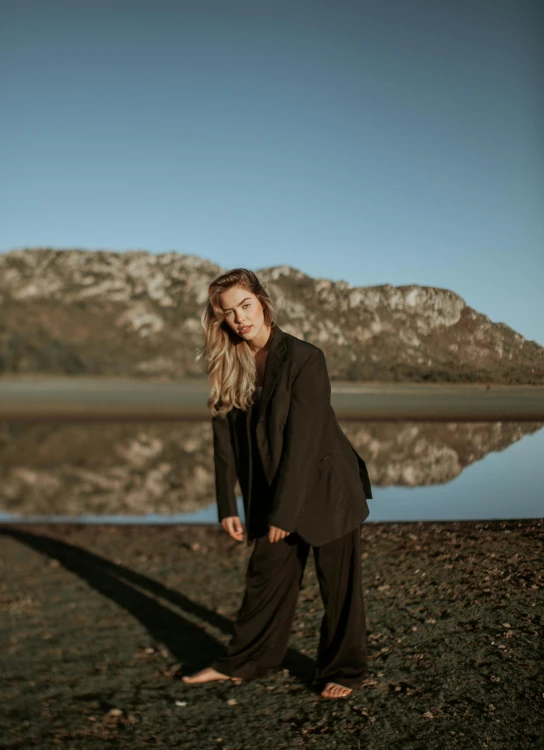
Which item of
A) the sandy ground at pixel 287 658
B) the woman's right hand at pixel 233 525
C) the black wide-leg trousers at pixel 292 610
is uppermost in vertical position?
the woman's right hand at pixel 233 525

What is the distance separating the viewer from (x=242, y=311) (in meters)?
2.50

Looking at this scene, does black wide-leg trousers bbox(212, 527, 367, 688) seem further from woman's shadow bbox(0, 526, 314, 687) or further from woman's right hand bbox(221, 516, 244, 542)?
woman's shadow bbox(0, 526, 314, 687)

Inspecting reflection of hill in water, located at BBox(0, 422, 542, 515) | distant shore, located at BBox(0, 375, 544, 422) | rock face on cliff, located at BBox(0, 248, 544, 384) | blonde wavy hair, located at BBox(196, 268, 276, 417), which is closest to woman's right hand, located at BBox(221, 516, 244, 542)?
blonde wavy hair, located at BBox(196, 268, 276, 417)

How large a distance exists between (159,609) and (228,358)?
1.88 m

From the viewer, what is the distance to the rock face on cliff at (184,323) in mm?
5949

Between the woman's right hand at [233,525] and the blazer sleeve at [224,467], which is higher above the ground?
the blazer sleeve at [224,467]

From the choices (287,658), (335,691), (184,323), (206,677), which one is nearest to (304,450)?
(335,691)

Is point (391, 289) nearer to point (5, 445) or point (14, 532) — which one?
point (14, 532)

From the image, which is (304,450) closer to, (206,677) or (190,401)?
(206,677)

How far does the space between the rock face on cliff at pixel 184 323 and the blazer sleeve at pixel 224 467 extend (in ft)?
10.6

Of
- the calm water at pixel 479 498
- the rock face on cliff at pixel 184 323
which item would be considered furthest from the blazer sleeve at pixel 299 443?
the calm water at pixel 479 498

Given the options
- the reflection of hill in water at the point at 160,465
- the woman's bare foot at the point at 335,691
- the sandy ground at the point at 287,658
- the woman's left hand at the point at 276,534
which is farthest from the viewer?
the reflection of hill in water at the point at 160,465

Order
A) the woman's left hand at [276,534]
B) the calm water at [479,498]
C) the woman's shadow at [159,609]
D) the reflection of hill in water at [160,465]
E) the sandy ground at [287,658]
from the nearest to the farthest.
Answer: the sandy ground at [287,658]
the woman's left hand at [276,534]
the woman's shadow at [159,609]
the calm water at [479,498]
the reflection of hill in water at [160,465]

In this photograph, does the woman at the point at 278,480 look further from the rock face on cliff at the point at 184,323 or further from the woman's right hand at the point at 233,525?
the rock face on cliff at the point at 184,323
